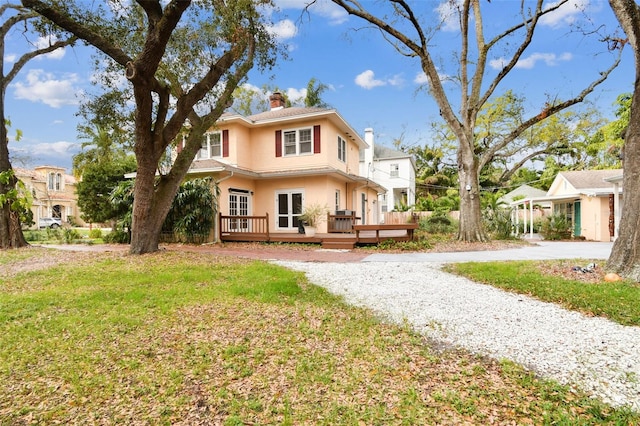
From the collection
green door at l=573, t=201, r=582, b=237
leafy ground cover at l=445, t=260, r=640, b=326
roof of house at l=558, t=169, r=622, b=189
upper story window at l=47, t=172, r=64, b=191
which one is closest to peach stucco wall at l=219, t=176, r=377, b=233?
leafy ground cover at l=445, t=260, r=640, b=326

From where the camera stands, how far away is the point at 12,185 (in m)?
12.5

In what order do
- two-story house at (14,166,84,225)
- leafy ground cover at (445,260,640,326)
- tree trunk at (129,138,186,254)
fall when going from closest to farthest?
leafy ground cover at (445,260,640,326)
tree trunk at (129,138,186,254)
two-story house at (14,166,84,225)

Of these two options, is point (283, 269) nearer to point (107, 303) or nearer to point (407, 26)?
point (107, 303)

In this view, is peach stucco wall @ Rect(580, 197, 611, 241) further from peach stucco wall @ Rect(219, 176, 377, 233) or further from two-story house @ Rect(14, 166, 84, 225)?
two-story house @ Rect(14, 166, 84, 225)

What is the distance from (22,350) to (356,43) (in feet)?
50.1

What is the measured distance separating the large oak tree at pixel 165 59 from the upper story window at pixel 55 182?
3777cm

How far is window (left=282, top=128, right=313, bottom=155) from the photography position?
1664 cm

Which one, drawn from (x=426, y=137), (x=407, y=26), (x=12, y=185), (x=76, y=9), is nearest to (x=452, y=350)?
(x=76, y=9)

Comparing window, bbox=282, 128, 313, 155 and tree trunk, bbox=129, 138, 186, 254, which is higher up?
window, bbox=282, 128, 313, 155

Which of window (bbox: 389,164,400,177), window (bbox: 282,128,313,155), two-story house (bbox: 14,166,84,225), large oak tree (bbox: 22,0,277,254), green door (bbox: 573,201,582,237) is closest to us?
large oak tree (bbox: 22,0,277,254)

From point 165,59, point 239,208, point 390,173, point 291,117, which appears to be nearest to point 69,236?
point 239,208

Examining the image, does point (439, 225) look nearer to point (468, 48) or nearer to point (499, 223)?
point (499, 223)

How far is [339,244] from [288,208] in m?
4.84

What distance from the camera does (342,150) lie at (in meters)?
18.6
